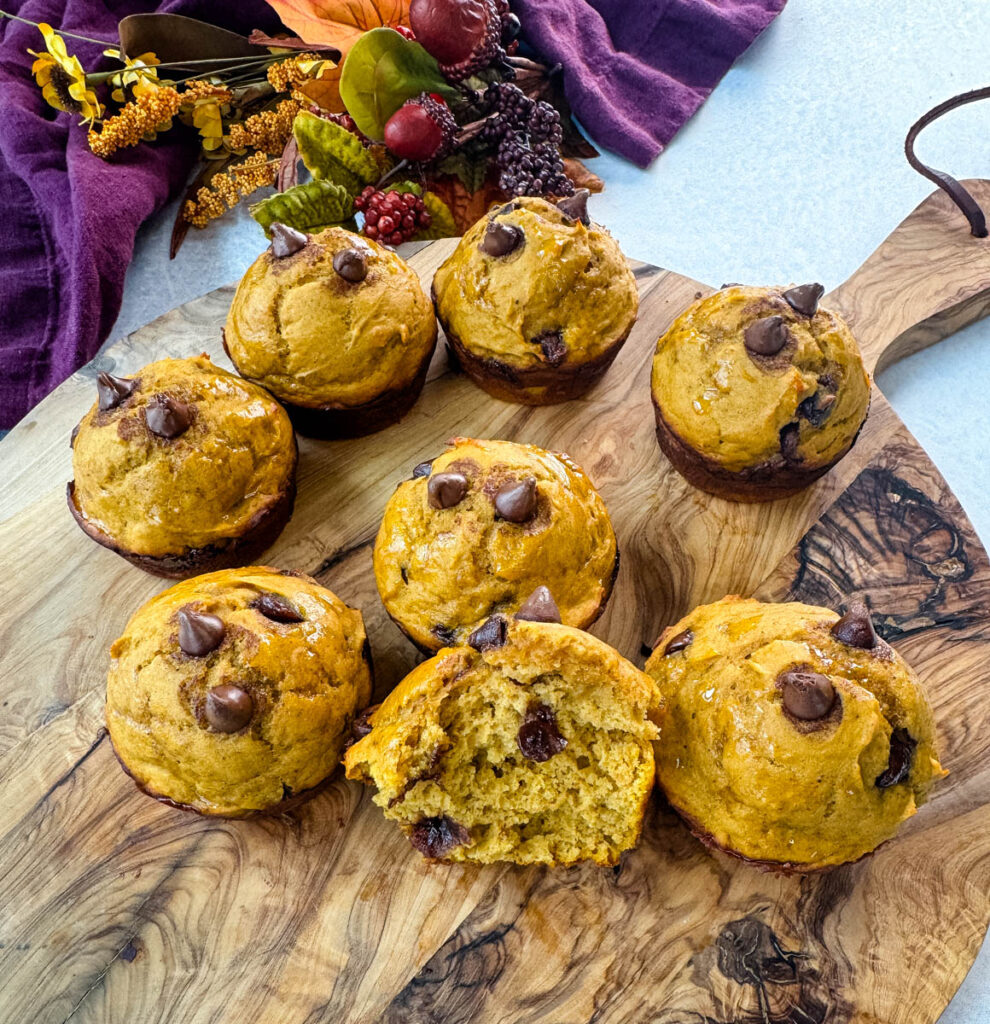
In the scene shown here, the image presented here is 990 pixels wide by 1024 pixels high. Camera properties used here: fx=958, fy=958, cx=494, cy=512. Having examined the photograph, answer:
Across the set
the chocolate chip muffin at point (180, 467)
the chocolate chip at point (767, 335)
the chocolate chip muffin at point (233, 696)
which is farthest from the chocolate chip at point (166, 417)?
the chocolate chip at point (767, 335)

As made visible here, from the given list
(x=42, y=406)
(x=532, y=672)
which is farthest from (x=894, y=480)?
(x=42, y=406)

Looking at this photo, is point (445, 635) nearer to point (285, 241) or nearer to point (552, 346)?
point (552, 346)

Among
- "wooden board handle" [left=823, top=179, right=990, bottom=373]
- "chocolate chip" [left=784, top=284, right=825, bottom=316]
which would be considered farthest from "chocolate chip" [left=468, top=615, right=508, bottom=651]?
"wooden board handle" [left=823, top=179, right=990, bottom=373]

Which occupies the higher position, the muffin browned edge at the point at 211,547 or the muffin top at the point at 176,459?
the muffin top at the point at 176,459

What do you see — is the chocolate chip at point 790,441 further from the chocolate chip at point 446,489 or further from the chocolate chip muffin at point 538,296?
the chocolate chip at point 446,489

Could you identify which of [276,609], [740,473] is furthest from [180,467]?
[740,473]

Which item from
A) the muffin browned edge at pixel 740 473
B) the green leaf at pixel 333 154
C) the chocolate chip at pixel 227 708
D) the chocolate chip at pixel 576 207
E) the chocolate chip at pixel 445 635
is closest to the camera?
the chocolate chip at pixel 227 708

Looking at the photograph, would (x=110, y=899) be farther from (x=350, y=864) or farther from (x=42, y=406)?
(x=42, y=406)

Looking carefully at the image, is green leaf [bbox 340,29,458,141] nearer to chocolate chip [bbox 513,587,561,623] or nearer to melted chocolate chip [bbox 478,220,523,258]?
melted chocolate chip [bbox 478,220,523,258]
